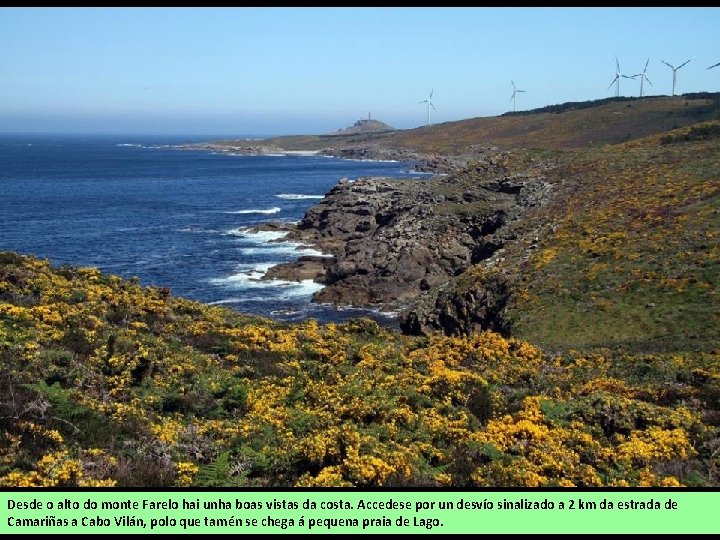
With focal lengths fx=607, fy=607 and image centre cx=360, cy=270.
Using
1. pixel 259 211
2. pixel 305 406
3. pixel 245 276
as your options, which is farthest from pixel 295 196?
pixel 305 406

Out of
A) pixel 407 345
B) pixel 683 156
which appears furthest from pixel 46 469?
pixel 683 156

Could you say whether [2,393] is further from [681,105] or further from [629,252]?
[681,105]

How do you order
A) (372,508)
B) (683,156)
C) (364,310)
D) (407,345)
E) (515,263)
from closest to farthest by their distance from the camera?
(372,508), (407,345), (515,263), (364,310), (683,156)

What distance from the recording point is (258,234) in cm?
9394

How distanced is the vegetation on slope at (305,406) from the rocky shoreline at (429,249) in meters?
17.4

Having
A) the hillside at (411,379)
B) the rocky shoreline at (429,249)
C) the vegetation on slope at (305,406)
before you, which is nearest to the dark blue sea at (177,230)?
the rocky shoreline at (429,249)

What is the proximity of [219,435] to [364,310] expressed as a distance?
42.9 meters

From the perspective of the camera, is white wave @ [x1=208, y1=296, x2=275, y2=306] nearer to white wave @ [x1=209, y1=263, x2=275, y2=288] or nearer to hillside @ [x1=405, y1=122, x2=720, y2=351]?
white wave @ [x1=209, y1=263, x2=275, y2=288]

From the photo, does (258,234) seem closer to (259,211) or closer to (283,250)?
(283,250)

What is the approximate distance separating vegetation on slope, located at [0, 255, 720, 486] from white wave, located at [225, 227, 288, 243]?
6597cm

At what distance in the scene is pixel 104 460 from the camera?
11227 mm

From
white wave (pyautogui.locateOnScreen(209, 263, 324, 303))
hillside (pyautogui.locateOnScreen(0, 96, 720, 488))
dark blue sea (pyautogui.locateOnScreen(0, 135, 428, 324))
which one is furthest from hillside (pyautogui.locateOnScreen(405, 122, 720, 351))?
white wave (pyautogui.locateOnScreen(209, 263, 324, 303))

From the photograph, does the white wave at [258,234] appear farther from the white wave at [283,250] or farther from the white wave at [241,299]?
the white wave at [241,299]

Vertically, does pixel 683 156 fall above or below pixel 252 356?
above
